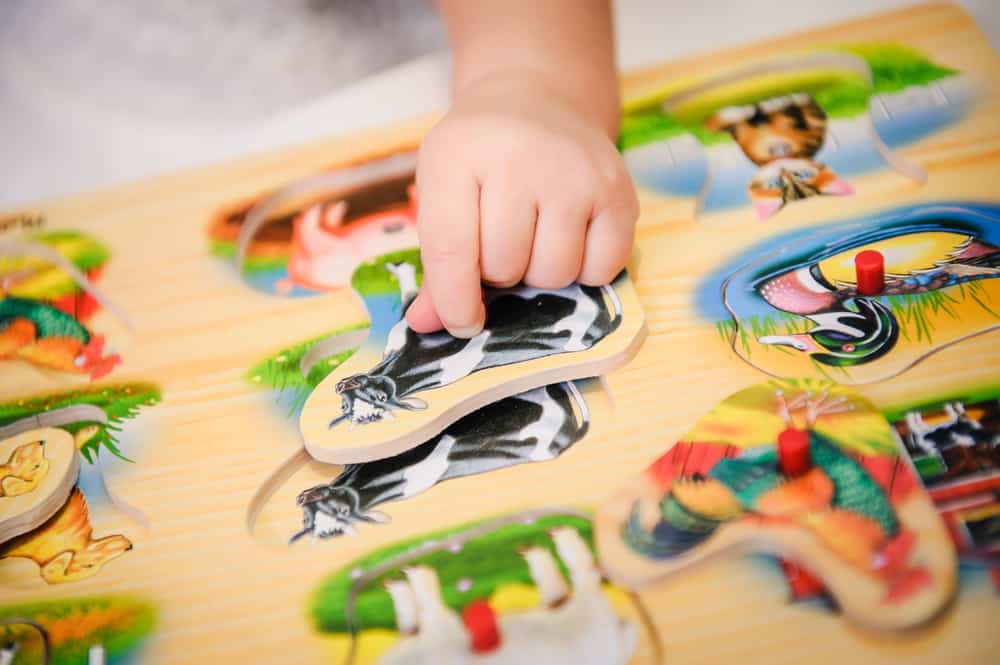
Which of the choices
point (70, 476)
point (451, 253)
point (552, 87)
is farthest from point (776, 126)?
point (70, 476)

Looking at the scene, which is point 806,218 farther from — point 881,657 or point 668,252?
point 881,657

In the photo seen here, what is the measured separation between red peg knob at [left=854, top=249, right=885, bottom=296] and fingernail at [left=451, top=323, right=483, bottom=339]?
21cm

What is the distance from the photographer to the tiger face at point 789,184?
64cm

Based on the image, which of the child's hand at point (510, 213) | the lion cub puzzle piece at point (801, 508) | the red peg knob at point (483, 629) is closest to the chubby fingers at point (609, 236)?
the child's hand at point (510, 213)

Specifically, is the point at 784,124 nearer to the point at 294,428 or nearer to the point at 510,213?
the point at 510,213

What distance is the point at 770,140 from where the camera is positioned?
70 cm

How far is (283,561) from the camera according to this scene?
50 cm

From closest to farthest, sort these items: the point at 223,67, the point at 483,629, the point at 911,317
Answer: the point at 483,629
the point at 911,317
the point at 223,67

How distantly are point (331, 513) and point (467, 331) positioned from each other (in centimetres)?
13

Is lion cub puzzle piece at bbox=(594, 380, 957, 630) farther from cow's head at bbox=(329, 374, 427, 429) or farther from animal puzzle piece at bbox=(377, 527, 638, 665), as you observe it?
cow's head at bbox=(329, 374, 427, 429)

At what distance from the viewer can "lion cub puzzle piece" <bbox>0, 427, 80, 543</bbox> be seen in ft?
1.81

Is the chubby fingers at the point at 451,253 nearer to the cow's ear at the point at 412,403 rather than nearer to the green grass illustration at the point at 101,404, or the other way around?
the cow's ear at the point at 412,403

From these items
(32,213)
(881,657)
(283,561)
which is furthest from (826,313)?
(32,213)

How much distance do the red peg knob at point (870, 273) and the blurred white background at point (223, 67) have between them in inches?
11.3
